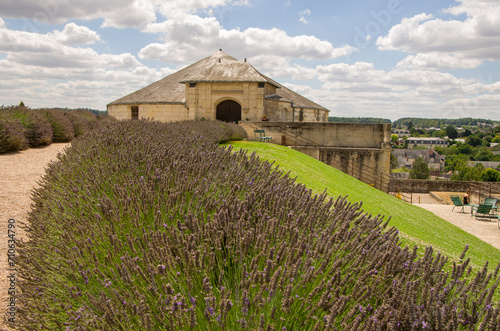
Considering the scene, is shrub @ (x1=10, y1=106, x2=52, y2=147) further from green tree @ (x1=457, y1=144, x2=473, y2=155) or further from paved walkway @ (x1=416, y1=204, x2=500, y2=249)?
green tree @ (x1=457, y1=144, x2=473, y2=155)

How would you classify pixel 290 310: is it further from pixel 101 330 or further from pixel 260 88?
pixel 260 88

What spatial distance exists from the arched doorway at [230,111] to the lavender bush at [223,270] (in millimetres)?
19960

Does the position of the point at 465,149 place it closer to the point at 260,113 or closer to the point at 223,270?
the point at 260,113

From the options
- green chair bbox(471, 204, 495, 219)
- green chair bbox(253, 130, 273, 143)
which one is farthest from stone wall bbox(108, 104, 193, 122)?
green chair bbox(471, 204, 495, 219)

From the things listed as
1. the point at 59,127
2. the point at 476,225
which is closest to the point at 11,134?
the point at 59,127

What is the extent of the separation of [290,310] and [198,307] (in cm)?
55

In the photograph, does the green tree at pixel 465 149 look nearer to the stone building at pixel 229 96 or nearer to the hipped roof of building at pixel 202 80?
the hipped roof of building at pixel 202 80

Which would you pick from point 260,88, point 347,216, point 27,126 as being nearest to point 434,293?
point 347,216

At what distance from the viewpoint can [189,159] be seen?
4.93 metres

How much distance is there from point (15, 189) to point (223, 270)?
638 centimetres

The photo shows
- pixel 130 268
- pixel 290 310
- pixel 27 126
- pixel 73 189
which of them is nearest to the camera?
pixel 290 310

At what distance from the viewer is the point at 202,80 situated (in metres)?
23.4

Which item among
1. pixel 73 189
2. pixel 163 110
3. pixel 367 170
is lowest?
pixel 367 170

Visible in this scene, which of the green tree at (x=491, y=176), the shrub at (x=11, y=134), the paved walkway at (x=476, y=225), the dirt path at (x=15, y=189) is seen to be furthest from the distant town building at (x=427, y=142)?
the dirt path at (x=15, y=189)
